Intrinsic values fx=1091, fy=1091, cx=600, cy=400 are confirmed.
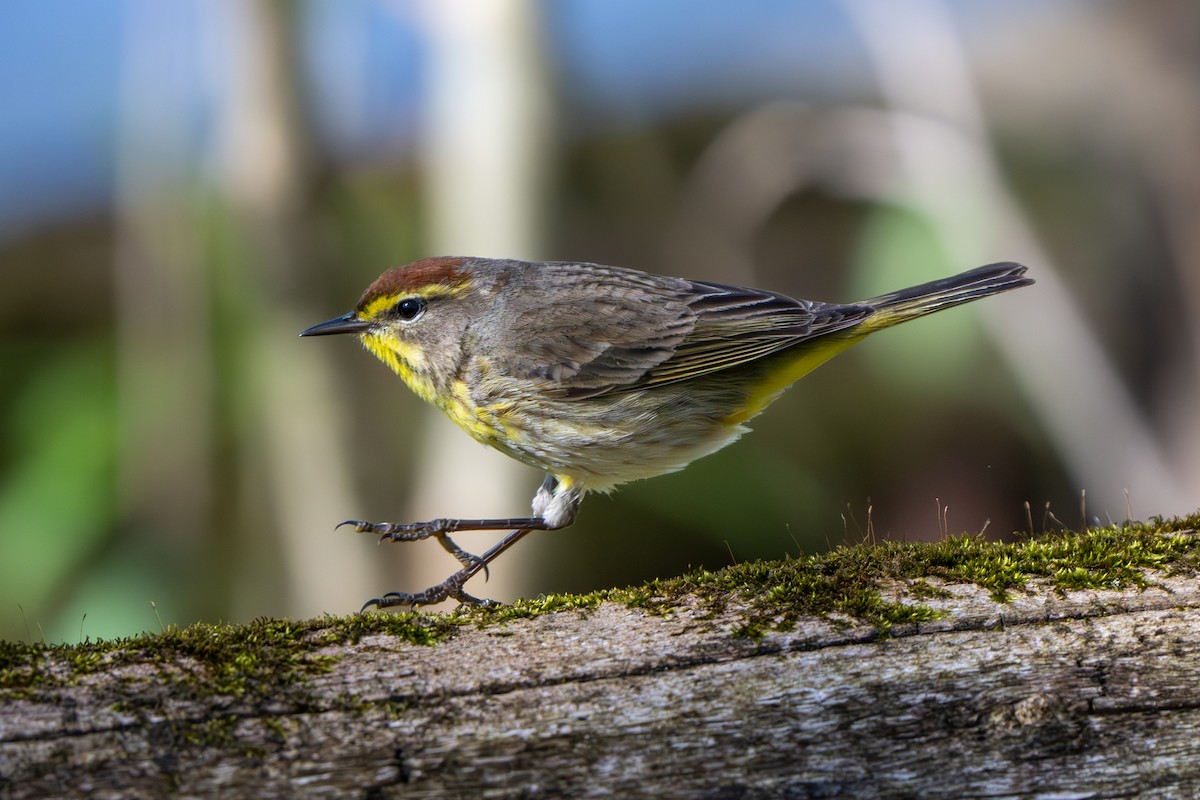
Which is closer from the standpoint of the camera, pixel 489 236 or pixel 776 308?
pixel 776 308

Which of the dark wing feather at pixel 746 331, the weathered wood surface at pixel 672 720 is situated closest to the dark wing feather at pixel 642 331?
the dark wing feather at pixel 746 331

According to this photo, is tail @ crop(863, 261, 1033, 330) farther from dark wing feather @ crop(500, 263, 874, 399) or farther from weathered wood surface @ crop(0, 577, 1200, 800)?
weathered wood surface @ crop(0, 577, 1200, 800)

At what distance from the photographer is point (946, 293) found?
199 inches

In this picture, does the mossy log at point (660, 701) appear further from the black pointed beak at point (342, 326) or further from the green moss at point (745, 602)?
the black pointed beak at point (342, 326)

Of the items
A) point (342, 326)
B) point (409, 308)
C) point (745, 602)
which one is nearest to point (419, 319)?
point (409, 308)

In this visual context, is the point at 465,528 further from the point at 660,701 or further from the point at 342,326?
the point at 660,701

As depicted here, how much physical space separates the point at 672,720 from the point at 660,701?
7 cm

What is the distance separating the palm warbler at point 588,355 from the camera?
492 cm

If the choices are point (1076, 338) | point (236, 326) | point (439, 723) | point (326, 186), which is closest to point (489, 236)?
point (326, 186)

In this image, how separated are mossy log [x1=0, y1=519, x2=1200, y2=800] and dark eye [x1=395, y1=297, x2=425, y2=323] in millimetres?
2498

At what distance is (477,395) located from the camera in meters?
4.99

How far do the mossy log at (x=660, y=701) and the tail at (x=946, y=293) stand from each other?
6.84ft

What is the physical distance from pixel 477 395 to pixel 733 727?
2.65m

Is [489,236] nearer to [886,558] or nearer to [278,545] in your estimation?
[278,545]
